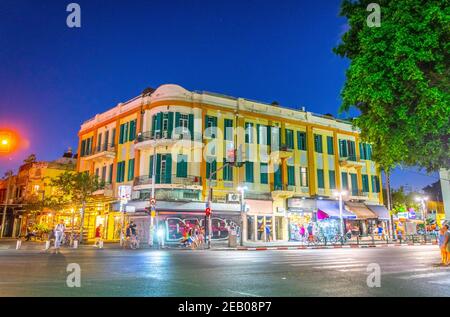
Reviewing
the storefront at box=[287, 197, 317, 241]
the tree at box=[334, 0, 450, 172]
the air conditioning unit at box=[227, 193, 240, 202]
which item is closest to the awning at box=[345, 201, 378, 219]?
the storefront at box=[287, 197, 317, 241]

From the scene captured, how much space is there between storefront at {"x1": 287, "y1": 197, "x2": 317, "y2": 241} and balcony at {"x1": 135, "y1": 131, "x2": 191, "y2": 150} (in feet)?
41.1

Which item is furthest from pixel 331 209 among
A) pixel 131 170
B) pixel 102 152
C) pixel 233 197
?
pixel 102 152

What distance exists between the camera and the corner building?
3152 cm

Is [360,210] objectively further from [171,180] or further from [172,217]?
[171,180]

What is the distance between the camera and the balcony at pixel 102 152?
35.9 metres

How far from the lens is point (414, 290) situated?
8172mm

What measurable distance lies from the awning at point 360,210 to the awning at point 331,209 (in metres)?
0.65

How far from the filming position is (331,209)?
37.9m

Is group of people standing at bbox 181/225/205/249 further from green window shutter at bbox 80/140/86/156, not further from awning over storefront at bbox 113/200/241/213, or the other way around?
green window shutter at bbox 80/140/86/156
